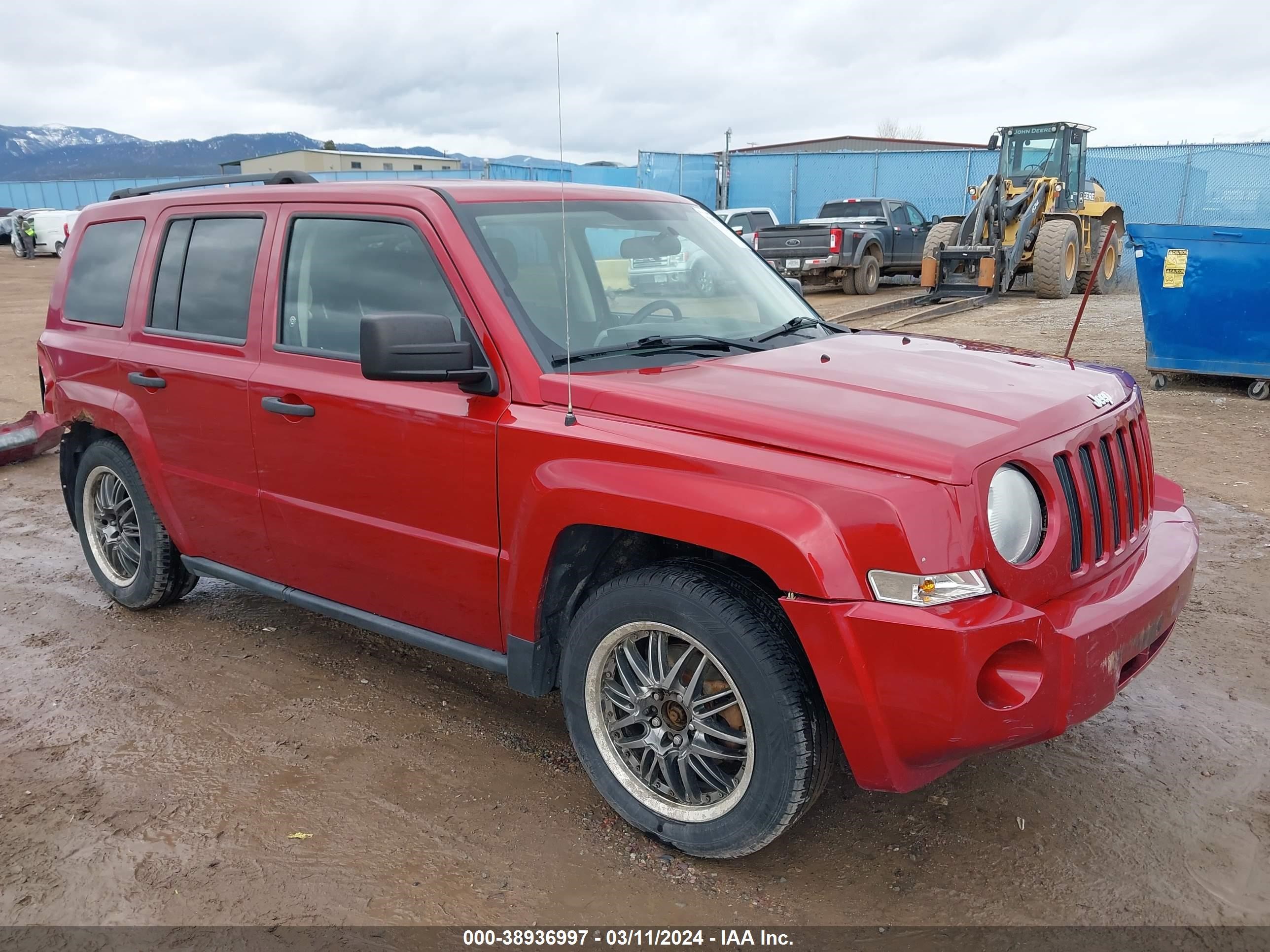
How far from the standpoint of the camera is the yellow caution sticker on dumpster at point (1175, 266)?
912cm

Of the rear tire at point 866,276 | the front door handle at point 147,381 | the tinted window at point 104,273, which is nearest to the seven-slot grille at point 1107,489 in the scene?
the front door handle at point 147,381

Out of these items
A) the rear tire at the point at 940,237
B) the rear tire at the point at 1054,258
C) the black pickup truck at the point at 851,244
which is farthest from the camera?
the black pickup truck at the point at 851,244

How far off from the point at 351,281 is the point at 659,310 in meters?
1.10

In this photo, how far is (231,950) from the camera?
102 inches

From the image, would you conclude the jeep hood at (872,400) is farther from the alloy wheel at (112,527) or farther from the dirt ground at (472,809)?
the alloy wheel at (112,527)

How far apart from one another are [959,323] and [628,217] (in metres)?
12.1

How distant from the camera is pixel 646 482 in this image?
271cm

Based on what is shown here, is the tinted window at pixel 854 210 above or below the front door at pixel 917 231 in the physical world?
above

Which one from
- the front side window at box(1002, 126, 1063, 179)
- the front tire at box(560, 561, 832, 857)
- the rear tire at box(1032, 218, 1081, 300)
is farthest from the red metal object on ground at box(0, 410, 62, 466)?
the front side window at box(1002, 126, 1063, 179)

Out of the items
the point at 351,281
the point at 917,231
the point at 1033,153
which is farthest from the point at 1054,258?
the point at 351,281

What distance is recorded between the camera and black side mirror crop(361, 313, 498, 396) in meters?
2.88

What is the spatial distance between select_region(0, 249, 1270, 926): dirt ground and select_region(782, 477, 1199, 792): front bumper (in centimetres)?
55

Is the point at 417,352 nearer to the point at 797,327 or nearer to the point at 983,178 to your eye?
the point at 797,327

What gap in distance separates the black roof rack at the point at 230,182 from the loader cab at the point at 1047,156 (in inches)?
643
